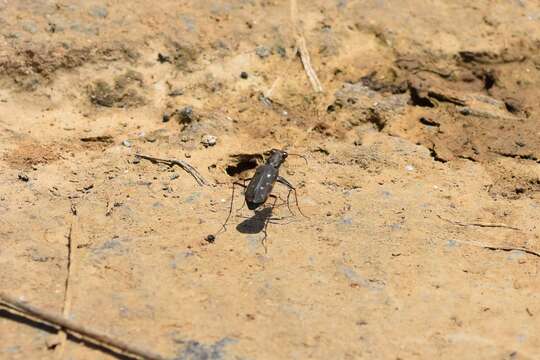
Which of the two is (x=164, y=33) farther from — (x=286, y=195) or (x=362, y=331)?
(x=362, y=331)

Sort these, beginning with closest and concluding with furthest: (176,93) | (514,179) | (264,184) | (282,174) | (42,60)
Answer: (264,184) < (282,174) < (514,179) < (42,60) < (176,93)

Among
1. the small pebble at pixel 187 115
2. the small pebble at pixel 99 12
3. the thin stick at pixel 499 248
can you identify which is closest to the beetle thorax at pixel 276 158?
the small pebble at pixel 187 115

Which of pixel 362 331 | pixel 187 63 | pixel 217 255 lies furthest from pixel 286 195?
pixel 187 63

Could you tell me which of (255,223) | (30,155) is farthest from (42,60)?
(255,223)

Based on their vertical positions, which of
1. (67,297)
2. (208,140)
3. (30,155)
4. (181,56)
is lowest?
(30,155)

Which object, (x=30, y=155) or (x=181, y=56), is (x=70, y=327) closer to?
(x=30, y=155)

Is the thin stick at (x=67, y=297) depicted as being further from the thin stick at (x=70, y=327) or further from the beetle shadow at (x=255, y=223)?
the beetle shadow at (x=255, y=223)

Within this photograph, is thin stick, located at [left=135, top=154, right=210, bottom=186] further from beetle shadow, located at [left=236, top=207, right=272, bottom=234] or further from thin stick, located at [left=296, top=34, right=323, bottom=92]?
thin stick, located at [left=296, top=34, right=323, bottom=92]
